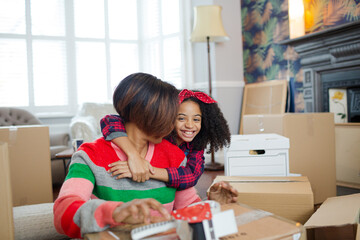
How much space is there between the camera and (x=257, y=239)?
0.63 metres

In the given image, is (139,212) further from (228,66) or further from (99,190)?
(228,66)

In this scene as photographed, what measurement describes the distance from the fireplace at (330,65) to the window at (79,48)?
1.72 m

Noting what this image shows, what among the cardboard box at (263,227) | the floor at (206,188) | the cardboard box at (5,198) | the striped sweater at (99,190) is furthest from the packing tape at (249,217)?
the floor at (206,188)

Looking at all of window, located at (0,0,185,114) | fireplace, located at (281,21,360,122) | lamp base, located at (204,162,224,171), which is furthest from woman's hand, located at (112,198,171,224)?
window, located at (0,0,185,114)

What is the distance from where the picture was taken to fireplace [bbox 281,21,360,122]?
2.98 metres

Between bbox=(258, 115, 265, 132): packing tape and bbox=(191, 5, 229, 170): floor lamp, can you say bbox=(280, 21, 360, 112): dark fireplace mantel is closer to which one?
bbox=(191, 5, 229, 170): floor lamp

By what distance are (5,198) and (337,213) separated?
1027 millimetres

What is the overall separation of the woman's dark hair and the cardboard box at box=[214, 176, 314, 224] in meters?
0.66

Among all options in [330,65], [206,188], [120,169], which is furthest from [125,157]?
[330,65]

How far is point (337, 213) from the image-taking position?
1.17 m

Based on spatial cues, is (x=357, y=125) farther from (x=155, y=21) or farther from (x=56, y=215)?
(x=155, y=21)

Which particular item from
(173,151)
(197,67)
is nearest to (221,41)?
(197,67)

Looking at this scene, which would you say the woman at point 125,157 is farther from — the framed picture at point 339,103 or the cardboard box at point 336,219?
the framed picture at point 339,103

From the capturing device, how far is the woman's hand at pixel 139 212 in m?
0.63
